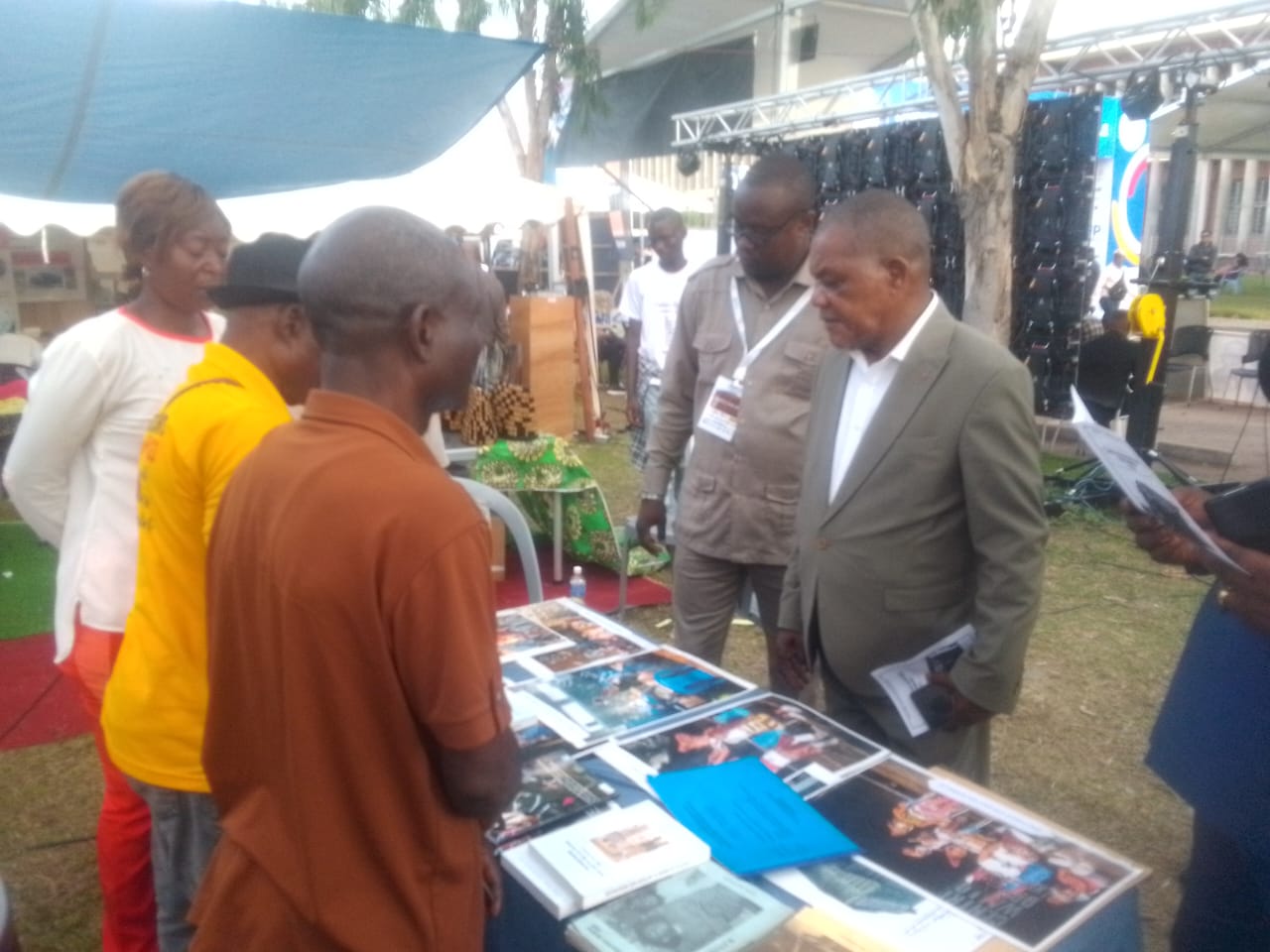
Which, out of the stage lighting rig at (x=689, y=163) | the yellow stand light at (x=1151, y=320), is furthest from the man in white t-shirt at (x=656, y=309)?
the stage lighting rig at (x=689, y=163)

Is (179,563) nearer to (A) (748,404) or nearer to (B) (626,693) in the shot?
(B) (626,693)

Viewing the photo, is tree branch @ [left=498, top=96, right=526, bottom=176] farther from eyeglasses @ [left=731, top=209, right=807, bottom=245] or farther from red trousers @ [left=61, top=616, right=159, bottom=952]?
red trousers @ [left=61, top=616, right=159, bottom=952]

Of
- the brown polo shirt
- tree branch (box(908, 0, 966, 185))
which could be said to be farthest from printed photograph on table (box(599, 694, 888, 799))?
→ tree branch (box(908, 0, 966, 185))

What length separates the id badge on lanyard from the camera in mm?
2676

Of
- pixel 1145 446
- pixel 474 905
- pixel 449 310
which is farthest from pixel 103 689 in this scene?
pixel 1145 446

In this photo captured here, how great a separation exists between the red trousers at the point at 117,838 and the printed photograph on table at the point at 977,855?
144 centimetres

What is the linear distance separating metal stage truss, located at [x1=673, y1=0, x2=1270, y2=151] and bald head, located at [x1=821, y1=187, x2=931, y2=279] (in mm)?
5557

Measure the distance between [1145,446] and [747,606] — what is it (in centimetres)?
509

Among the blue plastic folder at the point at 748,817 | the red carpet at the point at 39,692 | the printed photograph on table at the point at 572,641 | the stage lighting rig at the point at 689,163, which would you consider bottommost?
the red carpet at the point at 39,692

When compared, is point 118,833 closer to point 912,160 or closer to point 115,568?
point 115,568

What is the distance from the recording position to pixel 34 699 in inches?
159

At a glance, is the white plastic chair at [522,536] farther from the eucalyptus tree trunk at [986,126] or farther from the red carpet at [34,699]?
the eucalyptus tree trunk at [986,126]

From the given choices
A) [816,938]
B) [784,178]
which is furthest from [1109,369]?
[816,938]

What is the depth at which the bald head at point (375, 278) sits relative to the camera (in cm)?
113
